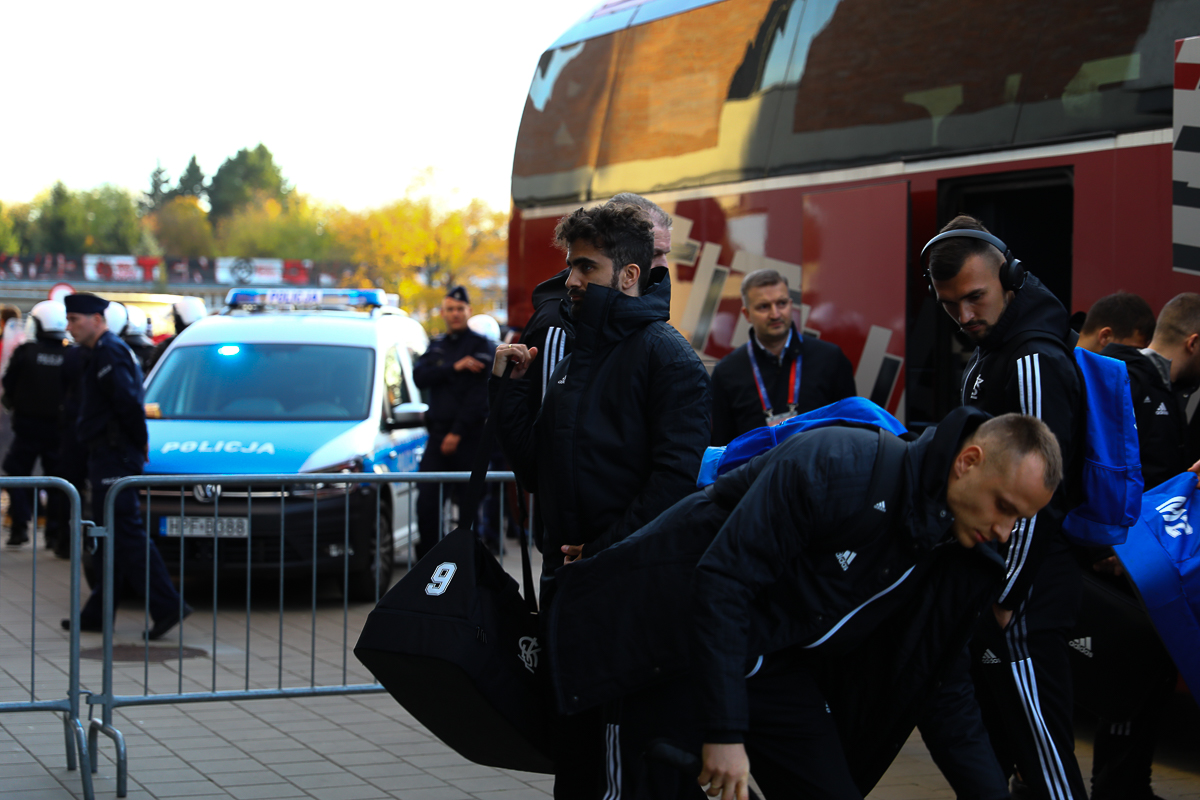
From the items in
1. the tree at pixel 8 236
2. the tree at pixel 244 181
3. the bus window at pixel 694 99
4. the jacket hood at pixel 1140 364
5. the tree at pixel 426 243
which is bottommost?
the jacket hood at pixel 1140 364

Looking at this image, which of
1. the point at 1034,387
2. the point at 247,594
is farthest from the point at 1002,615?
the point at 247,594

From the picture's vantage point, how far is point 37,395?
1111cm

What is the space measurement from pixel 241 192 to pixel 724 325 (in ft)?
509

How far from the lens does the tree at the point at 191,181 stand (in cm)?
16600

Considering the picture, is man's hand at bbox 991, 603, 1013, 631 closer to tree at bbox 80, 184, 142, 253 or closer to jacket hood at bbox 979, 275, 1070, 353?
jacket hood at bbox 979, 275, 1070, 353

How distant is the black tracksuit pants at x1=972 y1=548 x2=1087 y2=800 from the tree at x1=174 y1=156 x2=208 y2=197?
171 m

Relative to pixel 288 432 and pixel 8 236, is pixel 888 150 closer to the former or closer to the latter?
pixel 288 432

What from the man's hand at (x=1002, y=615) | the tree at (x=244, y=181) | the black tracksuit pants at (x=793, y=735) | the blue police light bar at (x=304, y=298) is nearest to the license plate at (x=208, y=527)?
the blue police light bar at (x=304, y=298)

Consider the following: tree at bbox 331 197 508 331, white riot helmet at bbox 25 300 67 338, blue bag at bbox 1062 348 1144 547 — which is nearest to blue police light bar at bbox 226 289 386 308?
white riot helmet at bbox 25 300 67 338

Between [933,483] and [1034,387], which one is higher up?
[1034,387]

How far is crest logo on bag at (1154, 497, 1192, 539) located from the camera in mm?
4477

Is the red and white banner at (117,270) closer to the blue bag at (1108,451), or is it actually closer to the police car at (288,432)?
the police car at (288,432)

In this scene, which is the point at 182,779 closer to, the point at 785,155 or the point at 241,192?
the point at 785,155

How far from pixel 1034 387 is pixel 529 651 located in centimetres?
155
